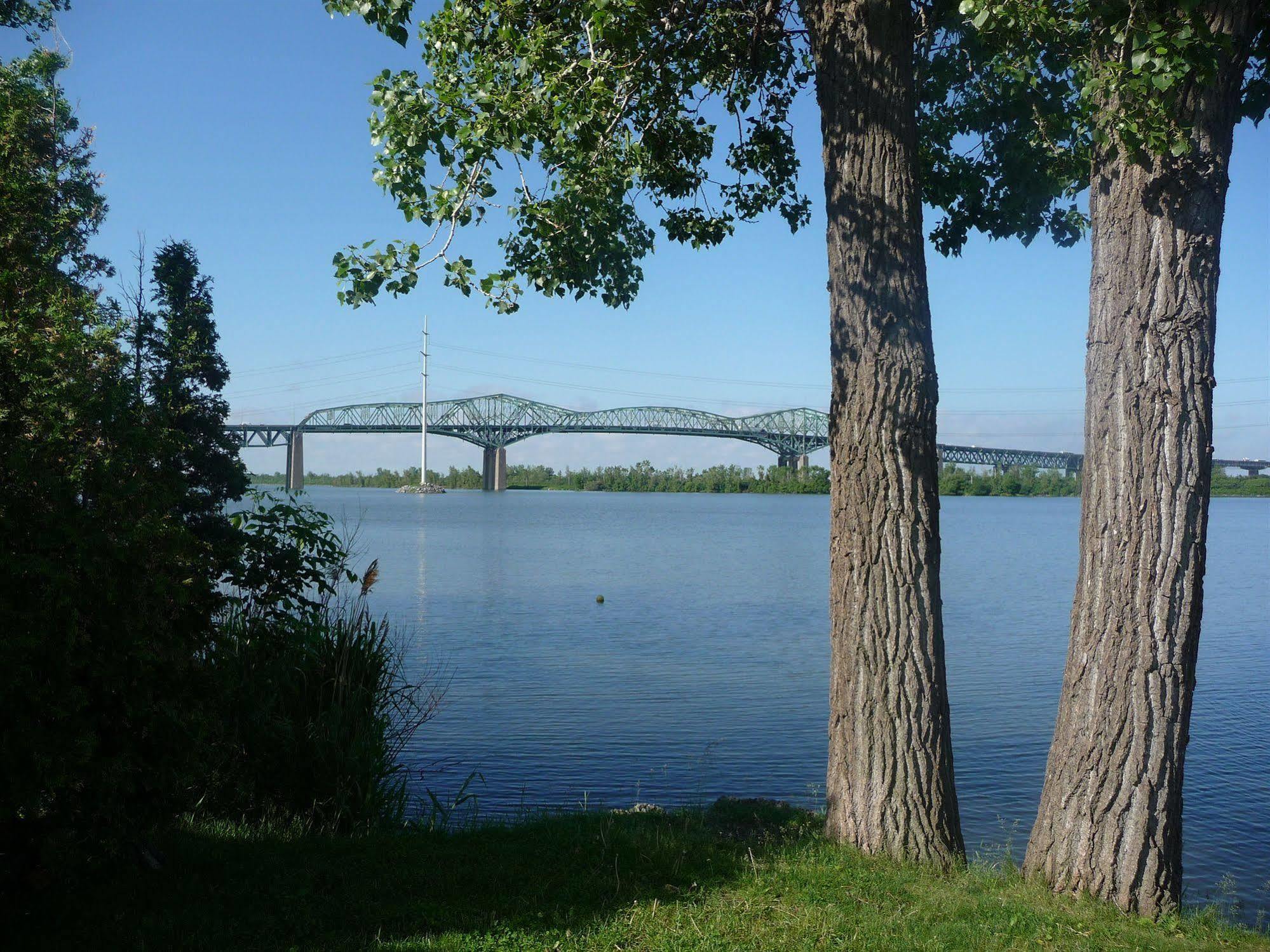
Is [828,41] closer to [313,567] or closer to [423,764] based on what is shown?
[313,567]

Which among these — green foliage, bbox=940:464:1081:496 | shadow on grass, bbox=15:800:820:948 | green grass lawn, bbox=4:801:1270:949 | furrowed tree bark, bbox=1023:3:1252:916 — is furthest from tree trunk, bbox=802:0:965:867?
green foliage, bbox=940:464:1081:496

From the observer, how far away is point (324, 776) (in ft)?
18.2

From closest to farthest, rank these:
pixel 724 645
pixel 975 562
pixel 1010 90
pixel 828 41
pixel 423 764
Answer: pixel 828 41 < pixel 1010 90 < pixel 423 764 < pixel 724 645 < pixel 975 562

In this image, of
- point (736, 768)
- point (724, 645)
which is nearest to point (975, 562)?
point (724, 645)

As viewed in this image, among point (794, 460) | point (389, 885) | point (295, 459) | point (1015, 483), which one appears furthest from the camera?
point (1015, 483)

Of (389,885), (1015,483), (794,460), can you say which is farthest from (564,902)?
(1015,483)

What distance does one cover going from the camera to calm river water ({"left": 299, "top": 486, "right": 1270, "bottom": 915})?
8023 mm

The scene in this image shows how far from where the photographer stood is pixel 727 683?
12.5m

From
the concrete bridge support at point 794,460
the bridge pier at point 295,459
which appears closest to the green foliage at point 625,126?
the bridge pier at point 295,459

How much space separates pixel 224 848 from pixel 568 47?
471 centimetres

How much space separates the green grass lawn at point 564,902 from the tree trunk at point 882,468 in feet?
1.08

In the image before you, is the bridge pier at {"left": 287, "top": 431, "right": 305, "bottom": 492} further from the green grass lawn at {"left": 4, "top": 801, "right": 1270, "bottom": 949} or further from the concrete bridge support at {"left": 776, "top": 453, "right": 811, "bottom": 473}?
the green grass lawn at {"left": 4, "top": 801, "right": 1270, "bottom": 949}

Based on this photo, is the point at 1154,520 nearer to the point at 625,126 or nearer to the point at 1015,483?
the point at 625,126

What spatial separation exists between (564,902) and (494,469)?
351 feet
